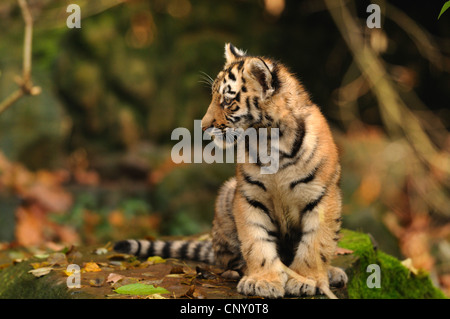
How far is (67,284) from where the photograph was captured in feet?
13.4

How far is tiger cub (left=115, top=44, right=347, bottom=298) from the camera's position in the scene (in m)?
3.96

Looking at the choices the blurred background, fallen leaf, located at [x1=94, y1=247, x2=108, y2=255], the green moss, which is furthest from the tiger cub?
the blurred background

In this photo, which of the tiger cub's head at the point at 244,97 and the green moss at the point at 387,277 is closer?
the tiger cub's head at the point at 244,97

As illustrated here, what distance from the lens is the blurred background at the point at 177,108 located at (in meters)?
8.69

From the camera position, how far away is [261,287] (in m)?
3.79

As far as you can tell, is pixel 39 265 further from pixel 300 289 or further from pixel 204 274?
pixel 300 289

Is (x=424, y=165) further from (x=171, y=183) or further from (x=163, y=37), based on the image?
(x=163, y=37)

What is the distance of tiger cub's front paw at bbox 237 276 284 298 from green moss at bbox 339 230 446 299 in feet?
3.87

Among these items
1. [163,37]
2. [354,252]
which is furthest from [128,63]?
[354,252]

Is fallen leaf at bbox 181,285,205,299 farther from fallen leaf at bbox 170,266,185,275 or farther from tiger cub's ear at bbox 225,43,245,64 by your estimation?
tiger cub's ear at bbox 225,43,245,64

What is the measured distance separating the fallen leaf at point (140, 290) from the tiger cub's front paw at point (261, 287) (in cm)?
56

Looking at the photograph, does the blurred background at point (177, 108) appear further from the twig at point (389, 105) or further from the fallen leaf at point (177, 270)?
the fallen leaf at point (177, 270)

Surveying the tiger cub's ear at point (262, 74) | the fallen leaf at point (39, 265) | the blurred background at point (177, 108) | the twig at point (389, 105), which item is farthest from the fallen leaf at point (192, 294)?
the twig at point (389, 105)
